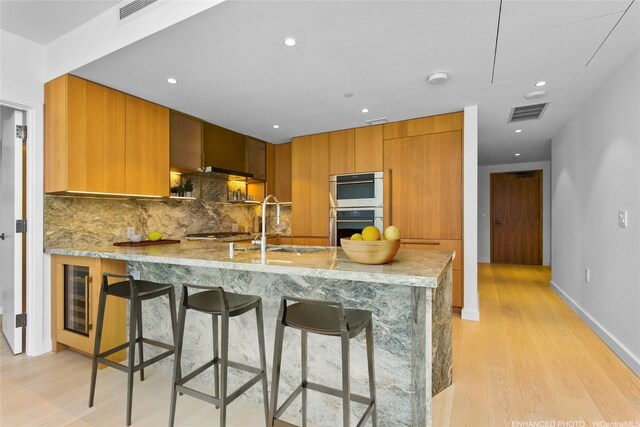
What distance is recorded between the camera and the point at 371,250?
1626mm

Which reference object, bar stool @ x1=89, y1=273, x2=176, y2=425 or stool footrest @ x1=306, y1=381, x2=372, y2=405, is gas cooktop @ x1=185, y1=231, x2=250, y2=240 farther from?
stool footrest @ x1=306, y1=381, x2=372, y2=405

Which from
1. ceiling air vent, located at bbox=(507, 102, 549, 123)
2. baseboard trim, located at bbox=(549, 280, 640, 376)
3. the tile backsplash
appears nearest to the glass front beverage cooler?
the tile backsplash

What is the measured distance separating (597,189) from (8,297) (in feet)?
18.1

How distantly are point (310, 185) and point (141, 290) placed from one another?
2996 mm

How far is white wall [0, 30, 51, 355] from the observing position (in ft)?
8.69

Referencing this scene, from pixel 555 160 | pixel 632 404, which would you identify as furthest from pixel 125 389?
pixel 555 160

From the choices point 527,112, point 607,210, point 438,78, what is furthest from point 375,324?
point 527,112

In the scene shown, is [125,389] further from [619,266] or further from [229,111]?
[619,266]

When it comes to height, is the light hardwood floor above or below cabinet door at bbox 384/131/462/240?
below

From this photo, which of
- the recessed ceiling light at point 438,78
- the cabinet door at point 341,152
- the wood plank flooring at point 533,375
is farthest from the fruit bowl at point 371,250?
the cabinet door at point 341,152

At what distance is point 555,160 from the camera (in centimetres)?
491

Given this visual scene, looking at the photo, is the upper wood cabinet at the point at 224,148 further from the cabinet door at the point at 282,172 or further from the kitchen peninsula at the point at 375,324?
the kitchen peninsula at the point at 375,324

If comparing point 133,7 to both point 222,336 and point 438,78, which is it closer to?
point 222,336

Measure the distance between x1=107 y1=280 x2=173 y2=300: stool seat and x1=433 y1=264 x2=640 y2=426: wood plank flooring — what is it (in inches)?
70.8
